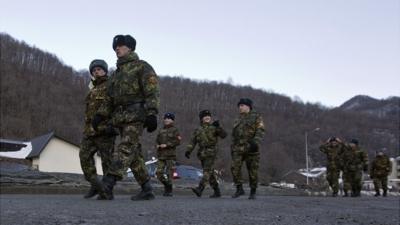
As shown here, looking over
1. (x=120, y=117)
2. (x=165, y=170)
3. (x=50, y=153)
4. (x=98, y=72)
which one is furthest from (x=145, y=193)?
(x=50, y=153)

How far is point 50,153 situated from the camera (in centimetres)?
4244

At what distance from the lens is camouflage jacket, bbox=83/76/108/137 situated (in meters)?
7.16

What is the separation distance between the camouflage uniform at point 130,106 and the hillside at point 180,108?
271ft

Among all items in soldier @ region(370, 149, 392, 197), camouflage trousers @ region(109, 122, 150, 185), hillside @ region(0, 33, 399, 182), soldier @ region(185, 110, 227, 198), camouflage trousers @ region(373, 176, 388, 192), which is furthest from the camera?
hillside @ region(0, 33, 399, 182)

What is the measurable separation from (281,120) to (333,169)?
105167 mm

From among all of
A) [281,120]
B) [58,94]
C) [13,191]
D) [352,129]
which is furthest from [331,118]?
[13,191]

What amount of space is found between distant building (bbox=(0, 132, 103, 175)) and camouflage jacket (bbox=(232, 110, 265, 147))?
31920mm

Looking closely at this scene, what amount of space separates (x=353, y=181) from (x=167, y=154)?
907 centimetres

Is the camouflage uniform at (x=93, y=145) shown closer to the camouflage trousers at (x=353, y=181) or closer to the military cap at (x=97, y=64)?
the military cap at (x=97, y=64)

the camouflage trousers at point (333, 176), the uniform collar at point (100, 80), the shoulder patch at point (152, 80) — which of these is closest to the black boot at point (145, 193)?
the shoulder patch at point (152, 80)

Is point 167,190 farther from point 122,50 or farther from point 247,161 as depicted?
point 122,50

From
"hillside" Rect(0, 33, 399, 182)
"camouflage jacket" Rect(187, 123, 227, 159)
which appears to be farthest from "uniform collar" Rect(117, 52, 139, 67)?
"hillside" Rect(0, 33, 399, 182)

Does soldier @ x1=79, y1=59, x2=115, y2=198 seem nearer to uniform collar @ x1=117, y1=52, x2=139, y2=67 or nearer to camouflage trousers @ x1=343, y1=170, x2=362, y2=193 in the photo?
uniform collar @ x1=117, y1=52, x2=139, y2=67

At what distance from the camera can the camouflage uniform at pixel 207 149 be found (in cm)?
1039
